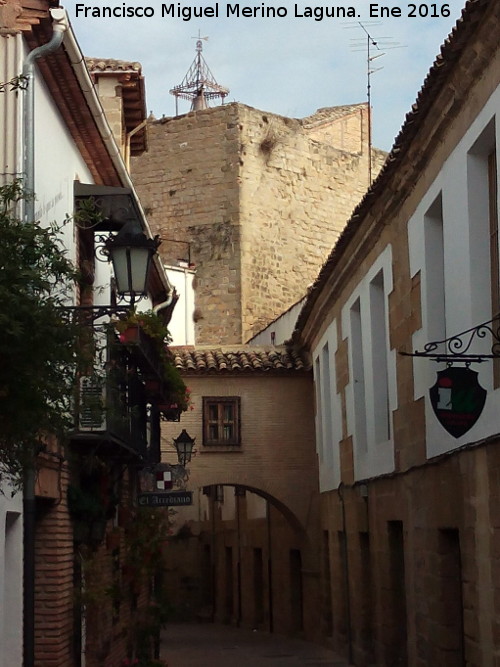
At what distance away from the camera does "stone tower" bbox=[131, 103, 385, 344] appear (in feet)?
126

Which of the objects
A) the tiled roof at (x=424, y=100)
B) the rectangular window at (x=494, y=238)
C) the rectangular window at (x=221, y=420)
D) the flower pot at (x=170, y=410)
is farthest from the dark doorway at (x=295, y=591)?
the rectangular window at (x=494, y=238)

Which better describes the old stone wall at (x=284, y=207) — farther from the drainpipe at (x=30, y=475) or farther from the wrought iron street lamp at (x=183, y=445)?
the drainpipe at (x=30, y=475)

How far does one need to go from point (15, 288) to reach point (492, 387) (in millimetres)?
5316

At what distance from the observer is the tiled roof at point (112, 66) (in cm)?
1931

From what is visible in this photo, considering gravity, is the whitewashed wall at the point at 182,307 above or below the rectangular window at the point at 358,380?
above

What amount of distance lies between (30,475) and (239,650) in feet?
49.9

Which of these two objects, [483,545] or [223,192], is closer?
[483,545]

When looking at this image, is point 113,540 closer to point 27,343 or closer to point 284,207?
point 27,343

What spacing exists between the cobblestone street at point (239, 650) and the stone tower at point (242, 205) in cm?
1003

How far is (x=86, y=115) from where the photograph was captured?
1428 centimetres

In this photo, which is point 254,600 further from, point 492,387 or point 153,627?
point 492,387

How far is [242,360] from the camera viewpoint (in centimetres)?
2630

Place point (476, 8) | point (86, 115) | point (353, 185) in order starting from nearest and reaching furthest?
point (476, 8), point (86, 115), point (353, 185)

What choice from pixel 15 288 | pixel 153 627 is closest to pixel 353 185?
pixel 153 627
